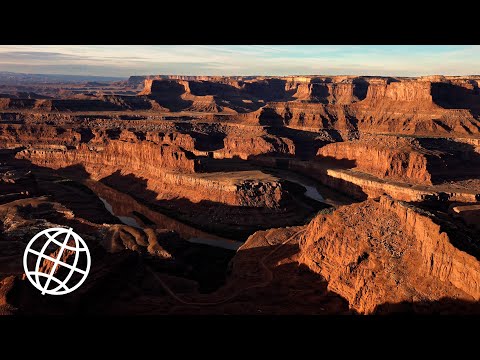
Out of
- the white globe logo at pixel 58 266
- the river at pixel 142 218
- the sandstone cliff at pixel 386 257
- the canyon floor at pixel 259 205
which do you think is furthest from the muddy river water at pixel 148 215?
the white globe logo at pixel 58 266

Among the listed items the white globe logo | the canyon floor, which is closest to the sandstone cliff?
the canyon floor

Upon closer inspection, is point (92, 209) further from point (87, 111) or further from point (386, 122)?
point (87, 111)

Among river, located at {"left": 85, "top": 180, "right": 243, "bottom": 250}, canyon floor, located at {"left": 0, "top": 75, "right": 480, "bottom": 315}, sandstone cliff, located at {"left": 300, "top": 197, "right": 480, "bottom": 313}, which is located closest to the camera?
sandstone cliff, located at {"left": 300, "top": 197, "right": 480, "bottom": 313}

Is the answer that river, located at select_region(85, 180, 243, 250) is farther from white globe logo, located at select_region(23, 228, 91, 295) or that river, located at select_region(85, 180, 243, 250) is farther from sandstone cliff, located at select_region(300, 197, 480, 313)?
white globe logo, located at select_region(23, 228, 91, 295)

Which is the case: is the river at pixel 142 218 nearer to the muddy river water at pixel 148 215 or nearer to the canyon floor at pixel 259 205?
the muddy river water at pixel 148 215

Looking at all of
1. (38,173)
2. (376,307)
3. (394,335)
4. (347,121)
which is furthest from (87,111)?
(394,335)
